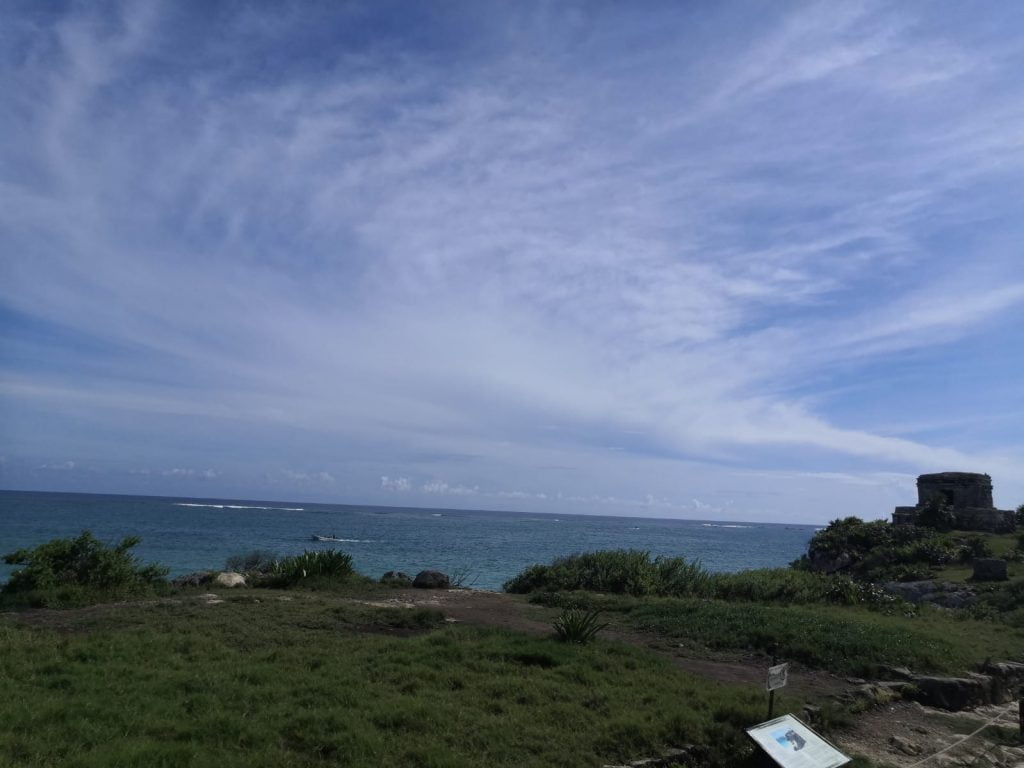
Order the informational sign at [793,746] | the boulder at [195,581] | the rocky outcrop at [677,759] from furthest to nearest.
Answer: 1. the boulder at [195,581]
2. the rocky outcrop at [677,759]
3. the informational sign at [793,746]

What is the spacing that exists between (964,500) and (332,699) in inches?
1748

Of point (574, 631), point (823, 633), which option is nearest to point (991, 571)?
point (823, 633)

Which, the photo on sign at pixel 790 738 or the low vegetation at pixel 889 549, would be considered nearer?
the photo on sign at pixel 790 738

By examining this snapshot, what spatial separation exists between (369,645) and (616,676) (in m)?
3.73

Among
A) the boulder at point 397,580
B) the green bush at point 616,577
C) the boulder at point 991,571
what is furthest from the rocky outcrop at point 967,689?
the boulder at point 991,571

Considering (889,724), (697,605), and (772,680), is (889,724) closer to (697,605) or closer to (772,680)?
(772,680)

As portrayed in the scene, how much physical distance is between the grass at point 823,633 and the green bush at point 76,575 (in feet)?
31.6

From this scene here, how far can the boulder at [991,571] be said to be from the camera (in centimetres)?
2477

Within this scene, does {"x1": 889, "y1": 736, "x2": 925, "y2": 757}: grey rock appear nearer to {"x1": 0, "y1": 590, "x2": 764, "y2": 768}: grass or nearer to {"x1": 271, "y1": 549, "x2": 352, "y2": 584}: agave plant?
{"x1": 0, "y1": 590, "x2": 764, "y2": 768}: grass

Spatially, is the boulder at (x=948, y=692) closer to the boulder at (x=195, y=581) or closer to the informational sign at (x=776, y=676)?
the informational sign at (x=776, y=676)

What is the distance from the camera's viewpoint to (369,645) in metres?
10.5

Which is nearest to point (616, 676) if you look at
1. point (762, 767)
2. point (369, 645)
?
point (762, 767)

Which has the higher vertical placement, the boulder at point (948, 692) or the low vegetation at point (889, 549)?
the low vegetation at point (889, 549)

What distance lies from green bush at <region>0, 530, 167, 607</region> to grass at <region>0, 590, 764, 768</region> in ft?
8.78
